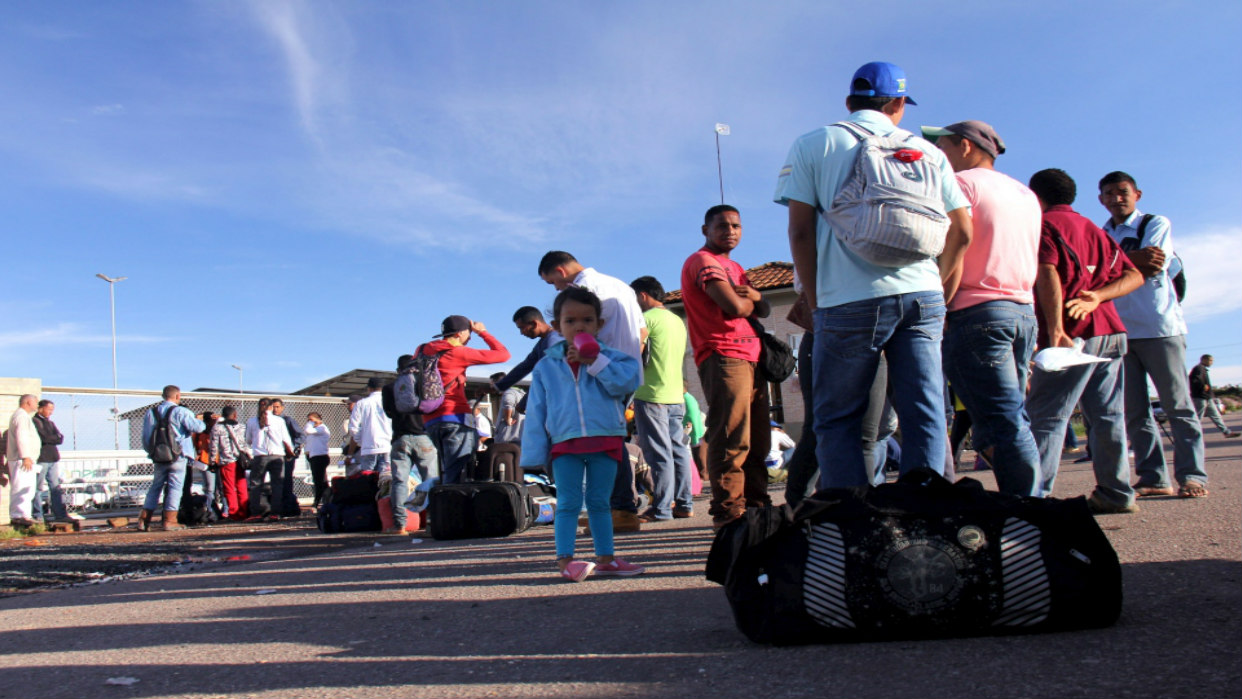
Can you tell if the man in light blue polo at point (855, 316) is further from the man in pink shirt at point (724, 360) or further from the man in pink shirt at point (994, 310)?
the man in pink shirt at point (724, 360)

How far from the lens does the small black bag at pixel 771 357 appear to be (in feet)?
18.5

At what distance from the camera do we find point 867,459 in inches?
156

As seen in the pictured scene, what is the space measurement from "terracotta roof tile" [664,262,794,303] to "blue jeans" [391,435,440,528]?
23508mm

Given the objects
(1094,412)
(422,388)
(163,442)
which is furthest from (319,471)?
(1094,412)

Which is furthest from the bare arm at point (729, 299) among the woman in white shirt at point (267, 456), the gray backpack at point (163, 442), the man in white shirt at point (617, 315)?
the woman in white shirt at point (267, 456)

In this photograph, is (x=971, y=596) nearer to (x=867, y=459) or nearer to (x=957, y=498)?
(x=957, y=498)

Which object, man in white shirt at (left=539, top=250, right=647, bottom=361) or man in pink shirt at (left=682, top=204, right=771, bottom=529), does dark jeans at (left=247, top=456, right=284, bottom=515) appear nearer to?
man in white shirt at (left=539, top=250, right=647, bottom=361)

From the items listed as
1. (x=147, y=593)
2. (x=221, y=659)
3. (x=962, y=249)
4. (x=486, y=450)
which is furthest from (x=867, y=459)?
(x=486, y=450)

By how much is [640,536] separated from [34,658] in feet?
11.3

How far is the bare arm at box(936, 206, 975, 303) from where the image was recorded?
3.61 metres

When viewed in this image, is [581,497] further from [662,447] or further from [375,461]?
[375,461]

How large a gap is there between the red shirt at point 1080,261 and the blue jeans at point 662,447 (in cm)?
267

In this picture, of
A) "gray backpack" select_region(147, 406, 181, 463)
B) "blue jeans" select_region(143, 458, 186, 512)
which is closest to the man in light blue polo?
"gray backpack" select_region(147, 406, 181, 463)

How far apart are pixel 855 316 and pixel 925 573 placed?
3.65 ft
